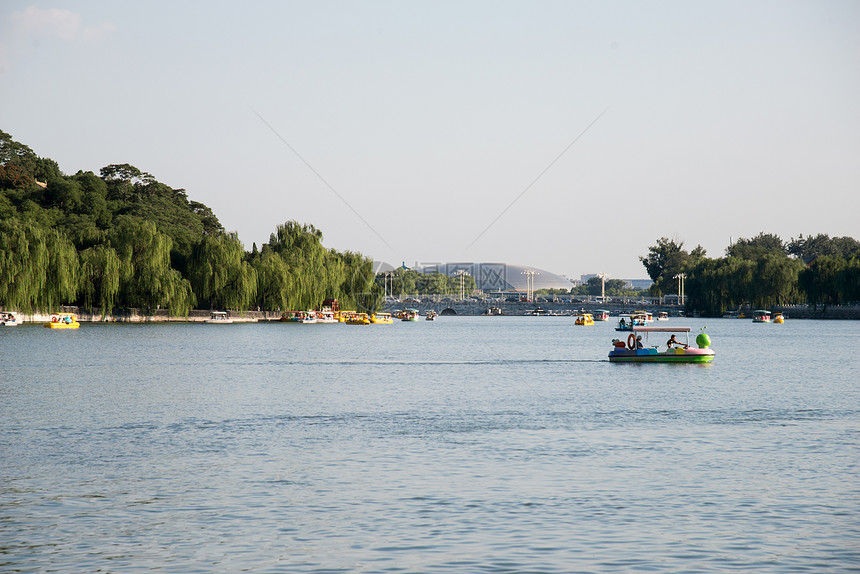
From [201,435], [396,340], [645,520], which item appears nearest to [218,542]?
[645,520]

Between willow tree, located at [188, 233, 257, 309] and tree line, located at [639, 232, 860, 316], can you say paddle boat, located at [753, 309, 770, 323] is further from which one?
willow tree, located at [188, 233, 257, 309]

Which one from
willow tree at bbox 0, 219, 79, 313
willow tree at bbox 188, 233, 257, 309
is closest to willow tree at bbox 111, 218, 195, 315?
willow tree at bbox 188, 233, 257, 309

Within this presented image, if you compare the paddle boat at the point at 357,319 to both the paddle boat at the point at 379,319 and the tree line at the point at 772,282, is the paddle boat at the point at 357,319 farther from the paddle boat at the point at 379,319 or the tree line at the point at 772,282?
the tree line at the point at 772,282

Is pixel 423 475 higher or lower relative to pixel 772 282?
lower

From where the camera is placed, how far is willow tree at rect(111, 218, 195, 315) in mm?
87125

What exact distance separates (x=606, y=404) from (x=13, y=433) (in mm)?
18627

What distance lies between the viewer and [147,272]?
8675 cm

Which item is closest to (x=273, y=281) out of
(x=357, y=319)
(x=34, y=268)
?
(x=357, y=319)

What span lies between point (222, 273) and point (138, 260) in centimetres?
926

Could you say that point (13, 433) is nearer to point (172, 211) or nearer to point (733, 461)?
point (733, 461)

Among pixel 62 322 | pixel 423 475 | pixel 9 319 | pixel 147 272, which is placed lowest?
pixel 423 475

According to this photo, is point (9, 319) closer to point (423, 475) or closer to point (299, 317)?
point (299, 317)

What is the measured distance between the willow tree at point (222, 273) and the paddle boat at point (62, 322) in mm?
13459

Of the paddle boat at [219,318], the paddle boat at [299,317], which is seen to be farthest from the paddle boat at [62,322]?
the paddle boat at [299,317]
